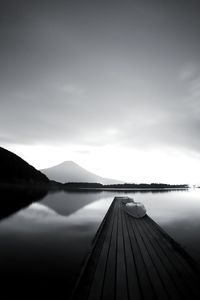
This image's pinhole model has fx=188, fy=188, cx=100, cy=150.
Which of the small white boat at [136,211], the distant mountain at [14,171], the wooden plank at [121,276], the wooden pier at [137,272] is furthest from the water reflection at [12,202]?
the distant mountain at [14,171]

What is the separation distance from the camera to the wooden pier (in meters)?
5.18

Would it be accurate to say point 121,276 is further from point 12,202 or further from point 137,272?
point 12,202

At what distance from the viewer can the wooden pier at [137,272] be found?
5184mm

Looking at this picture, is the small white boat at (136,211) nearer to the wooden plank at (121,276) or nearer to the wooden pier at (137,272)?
the wooden pier at (137,272)

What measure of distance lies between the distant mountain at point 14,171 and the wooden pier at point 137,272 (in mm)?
82308

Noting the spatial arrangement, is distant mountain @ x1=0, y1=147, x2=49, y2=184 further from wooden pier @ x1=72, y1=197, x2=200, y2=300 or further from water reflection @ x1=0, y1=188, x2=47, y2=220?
wooden pier @ x1=72, y1=197, x2=200, y2=300

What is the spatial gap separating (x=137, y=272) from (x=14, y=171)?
306ft

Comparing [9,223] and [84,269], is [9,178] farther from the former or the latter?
[84,269]

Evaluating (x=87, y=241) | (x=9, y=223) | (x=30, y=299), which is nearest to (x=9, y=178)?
(x=9, y=223)

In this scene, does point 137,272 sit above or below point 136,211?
below

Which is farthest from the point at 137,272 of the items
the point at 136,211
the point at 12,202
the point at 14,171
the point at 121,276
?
the point at 14,171

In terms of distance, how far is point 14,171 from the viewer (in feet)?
293

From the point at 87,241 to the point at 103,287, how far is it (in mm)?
9188

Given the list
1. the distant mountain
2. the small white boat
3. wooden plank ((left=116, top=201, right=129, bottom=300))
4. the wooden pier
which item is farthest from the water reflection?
the distant mountain
